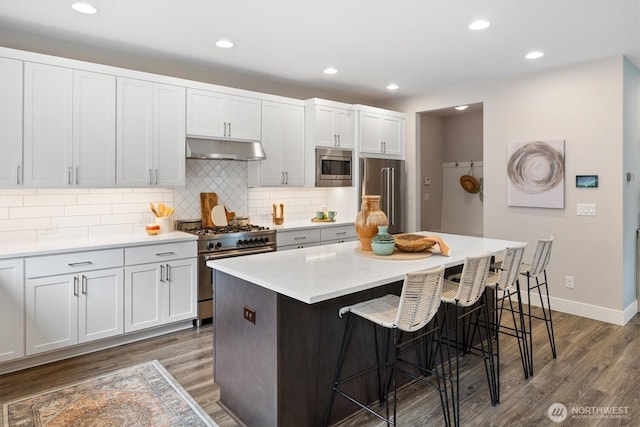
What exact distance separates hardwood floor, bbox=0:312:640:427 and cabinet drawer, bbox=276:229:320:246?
1212 millimetres

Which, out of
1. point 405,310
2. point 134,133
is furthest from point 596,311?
point 134,133

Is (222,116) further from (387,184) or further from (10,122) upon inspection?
(387,184)

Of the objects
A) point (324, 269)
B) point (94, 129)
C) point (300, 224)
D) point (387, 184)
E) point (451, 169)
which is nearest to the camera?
point (324, 269)

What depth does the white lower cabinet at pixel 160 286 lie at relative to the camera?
11.6 ft

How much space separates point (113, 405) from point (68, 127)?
2185mm

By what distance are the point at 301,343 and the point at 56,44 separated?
3.38 m

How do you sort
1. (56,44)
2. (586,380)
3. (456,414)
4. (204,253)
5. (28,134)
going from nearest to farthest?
(456,414)
(586,380)
(28,134)
(56,44)
(204,253)

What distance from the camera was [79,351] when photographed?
339cm

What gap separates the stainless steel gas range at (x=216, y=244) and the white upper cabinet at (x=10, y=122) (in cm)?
152

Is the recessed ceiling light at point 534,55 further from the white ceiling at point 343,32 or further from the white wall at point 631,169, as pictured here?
the white wall at point 631,169

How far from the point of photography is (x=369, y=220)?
9.77 ft

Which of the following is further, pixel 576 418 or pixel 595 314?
pixel 595 314

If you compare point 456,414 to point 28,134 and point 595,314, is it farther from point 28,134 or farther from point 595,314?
point 28,134

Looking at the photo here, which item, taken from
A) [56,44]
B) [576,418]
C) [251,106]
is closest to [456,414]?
[576,418]
